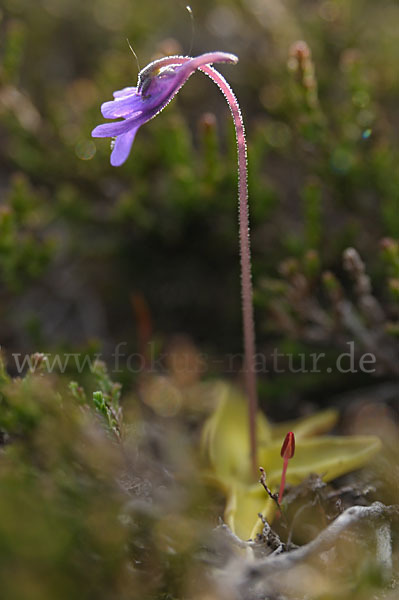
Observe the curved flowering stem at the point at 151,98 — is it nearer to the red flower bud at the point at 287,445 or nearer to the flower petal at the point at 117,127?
the flower petal at the point at 117,127

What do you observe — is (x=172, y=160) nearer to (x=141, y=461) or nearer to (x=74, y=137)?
(x=74, y=137)

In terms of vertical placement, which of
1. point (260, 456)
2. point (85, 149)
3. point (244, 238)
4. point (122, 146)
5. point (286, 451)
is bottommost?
point (286, 451)

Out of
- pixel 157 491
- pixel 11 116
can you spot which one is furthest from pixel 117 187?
pixel 157 491

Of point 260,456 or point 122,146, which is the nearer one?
point 122,146

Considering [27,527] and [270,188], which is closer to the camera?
[27,527]

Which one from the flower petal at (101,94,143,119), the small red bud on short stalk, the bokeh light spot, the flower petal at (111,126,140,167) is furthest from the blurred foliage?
the flower petal at (101,94,143,119)

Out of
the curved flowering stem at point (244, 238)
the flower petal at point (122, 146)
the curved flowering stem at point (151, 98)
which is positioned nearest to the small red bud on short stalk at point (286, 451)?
the curved flowering stem at point (244, 238)

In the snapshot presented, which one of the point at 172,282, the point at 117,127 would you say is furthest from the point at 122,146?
the point at 172,282

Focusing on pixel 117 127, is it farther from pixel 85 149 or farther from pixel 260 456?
pixel 85 149
